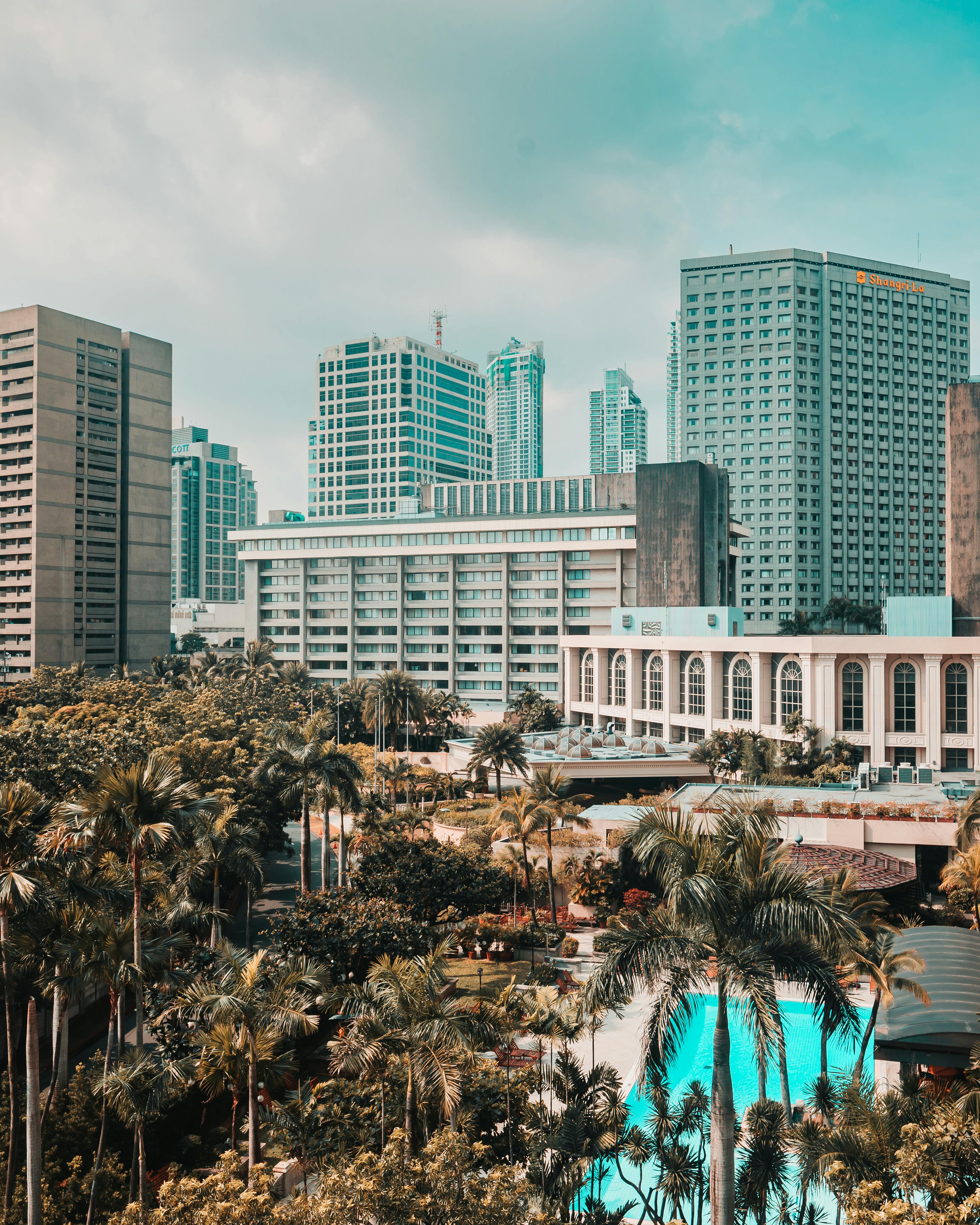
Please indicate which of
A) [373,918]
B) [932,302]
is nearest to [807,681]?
[373,918]

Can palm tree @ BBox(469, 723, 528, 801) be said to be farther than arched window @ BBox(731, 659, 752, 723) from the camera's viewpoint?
No

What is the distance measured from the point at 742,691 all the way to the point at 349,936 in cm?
5053

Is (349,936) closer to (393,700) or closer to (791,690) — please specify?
(393,700)

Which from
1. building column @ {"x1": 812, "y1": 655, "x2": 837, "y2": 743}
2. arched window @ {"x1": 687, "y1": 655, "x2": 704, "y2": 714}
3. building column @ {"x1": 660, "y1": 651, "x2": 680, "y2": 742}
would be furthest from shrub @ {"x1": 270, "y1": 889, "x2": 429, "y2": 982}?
building column @ {"x1": 660, "y1": 651, "x2": 680, "y2": 742}

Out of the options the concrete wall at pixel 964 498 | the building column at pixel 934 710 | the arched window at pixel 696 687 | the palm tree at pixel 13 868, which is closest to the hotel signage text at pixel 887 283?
the concrete wall at pixel 964 498

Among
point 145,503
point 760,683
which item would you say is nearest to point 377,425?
point 145,503

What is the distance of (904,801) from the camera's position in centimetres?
4938

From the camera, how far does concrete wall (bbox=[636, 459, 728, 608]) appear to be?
314 ft

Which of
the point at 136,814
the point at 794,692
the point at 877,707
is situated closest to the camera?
the point at 136,814

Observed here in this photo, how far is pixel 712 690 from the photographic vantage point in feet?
245

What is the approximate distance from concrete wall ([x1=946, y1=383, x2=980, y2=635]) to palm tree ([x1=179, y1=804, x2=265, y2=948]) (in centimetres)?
5872

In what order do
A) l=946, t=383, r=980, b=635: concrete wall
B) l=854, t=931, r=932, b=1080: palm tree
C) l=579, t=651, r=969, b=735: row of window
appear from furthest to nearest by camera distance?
1. l=946, t=383, r=980, b=635: concrete wall
2. l=579, t=651, r=969, b=735: row of window
3. l=854, t=931, r=932, b=1080: palm tree

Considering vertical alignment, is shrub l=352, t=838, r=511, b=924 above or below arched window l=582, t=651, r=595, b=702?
below

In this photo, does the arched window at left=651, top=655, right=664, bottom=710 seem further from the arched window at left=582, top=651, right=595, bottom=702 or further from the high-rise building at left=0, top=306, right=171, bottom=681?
the high-rise building at left=0, top=306, right=171, bottom=681
